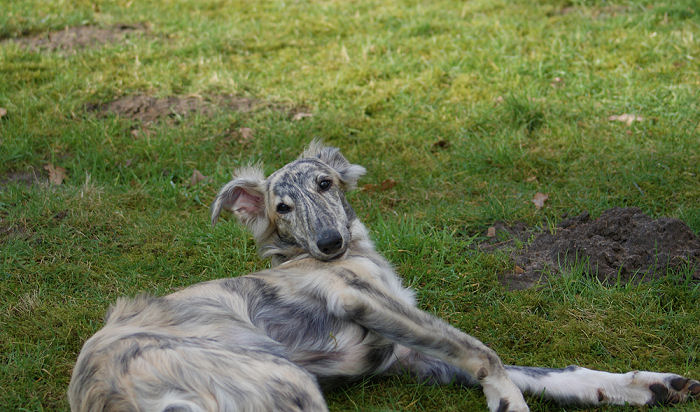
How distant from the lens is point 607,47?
7.65 metres

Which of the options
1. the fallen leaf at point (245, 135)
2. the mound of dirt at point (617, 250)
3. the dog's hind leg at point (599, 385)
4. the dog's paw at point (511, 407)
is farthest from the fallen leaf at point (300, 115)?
the dog's paw at point (511, 407)

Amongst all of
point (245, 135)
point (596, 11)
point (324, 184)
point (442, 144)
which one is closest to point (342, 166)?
point (324, 184)

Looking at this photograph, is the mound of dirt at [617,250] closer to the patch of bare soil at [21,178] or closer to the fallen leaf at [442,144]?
the fallen leaf at [442,144]

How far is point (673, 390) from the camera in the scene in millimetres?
3340

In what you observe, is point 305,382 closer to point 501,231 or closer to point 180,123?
point 501,231

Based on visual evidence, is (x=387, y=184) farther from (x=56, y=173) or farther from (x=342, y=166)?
(x=56, y=173)

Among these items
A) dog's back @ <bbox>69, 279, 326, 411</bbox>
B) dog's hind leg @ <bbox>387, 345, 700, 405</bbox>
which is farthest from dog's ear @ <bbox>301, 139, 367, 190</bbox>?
dog's back @ <bbox>69, 279, 326, 411</bbox>

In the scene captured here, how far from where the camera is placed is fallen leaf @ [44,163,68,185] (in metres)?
6.09

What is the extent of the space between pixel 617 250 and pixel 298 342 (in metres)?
2.25

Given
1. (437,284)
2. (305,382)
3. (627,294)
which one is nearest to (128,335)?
(305,382)

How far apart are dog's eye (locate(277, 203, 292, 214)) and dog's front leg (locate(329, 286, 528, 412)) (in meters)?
0.81

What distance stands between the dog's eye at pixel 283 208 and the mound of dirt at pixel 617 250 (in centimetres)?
150

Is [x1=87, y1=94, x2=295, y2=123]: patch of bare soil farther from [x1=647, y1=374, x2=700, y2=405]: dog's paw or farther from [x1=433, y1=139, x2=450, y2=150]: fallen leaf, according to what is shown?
[x1=647, y1=374, x2=700, y2=405]: dog's paw

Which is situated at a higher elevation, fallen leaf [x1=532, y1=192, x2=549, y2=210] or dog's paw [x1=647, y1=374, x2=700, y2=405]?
dog's paw [x1=647, y1=374, x2=700, y2=405]
